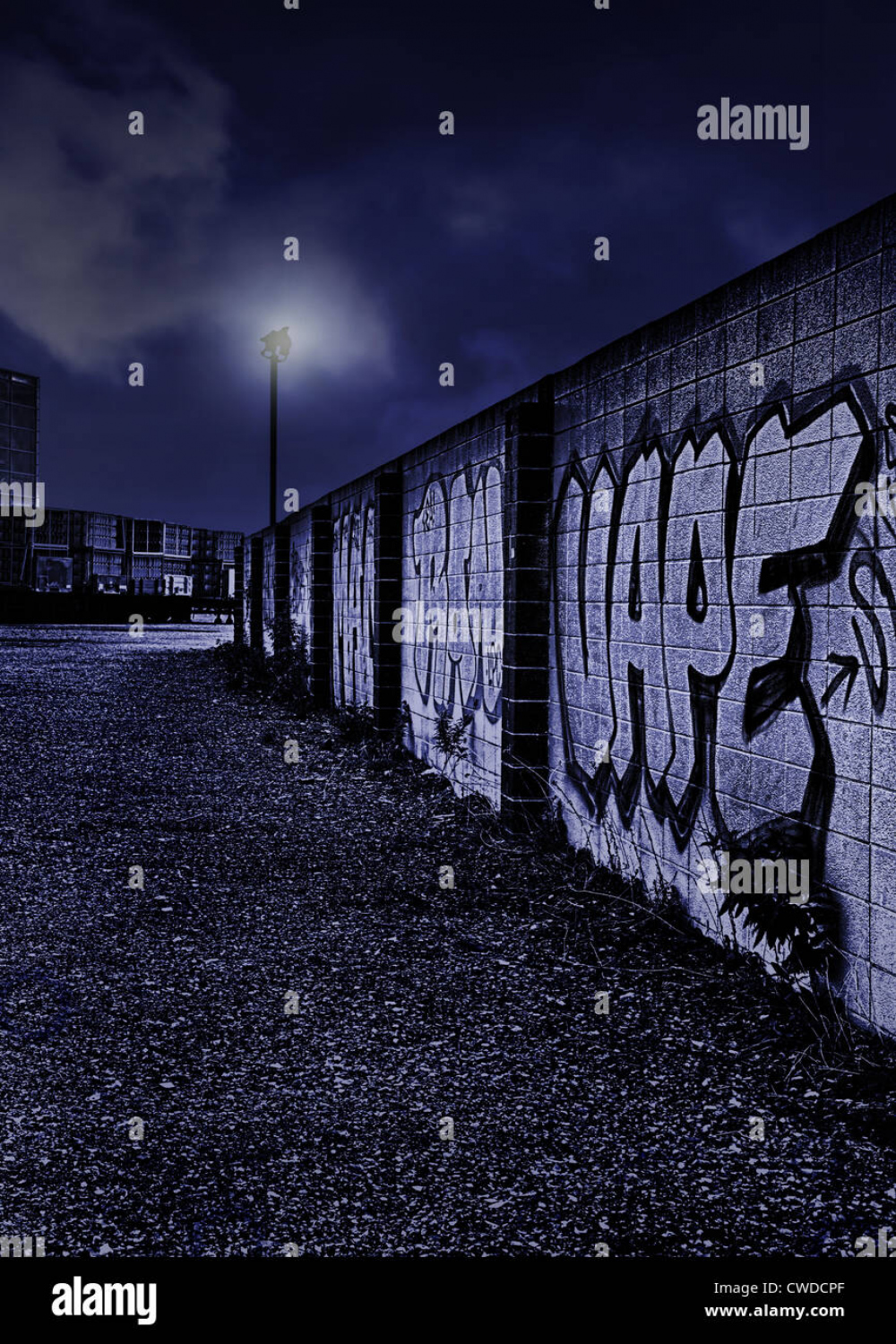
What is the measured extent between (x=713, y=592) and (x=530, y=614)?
2.22 meters

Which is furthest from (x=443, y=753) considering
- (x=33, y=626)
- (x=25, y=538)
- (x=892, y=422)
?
(x=25, y=538)

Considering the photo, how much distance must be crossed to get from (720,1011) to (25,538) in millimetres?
44997

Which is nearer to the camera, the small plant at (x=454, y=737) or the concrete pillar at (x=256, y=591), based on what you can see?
the small plant at (x=454, y=737)

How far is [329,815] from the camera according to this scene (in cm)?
757

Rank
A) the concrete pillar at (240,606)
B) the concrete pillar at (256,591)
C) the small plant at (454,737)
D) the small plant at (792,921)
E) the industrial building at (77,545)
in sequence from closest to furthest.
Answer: the small plant at (792,921) < the small plant at (454,737) < the concrete pillar at (256,591) < the concrete pillar at (240,606) < the industrial building at (77,545)

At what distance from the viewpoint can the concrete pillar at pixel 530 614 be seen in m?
6.66

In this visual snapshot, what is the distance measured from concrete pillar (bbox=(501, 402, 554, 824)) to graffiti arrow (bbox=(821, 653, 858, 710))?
3.06m

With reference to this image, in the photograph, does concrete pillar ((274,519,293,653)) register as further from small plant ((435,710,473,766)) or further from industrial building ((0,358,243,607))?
industrial building ((0,358,243,607))

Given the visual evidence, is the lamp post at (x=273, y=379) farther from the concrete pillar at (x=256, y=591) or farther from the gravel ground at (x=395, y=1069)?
the gravel ground at (x=395, y=1069)

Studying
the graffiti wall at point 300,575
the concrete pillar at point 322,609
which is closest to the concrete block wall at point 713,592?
the concrete pillar at point 322,609

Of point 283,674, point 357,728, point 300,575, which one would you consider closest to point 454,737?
point 357,728

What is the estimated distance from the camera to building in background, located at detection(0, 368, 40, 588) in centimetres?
4228

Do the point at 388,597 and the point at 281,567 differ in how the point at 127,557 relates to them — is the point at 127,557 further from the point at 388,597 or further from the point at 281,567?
the point at 388,597

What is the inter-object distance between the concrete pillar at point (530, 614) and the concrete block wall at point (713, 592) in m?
0.01
